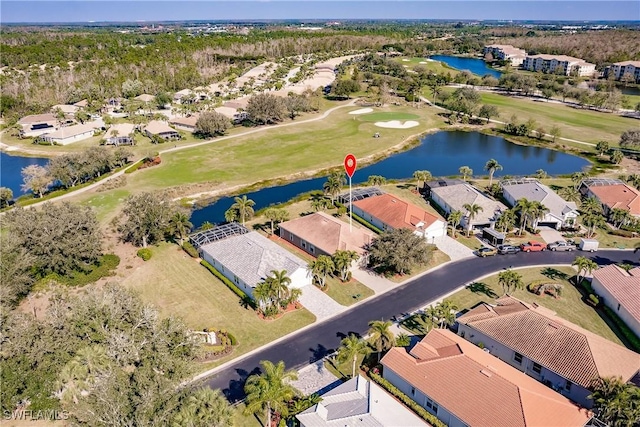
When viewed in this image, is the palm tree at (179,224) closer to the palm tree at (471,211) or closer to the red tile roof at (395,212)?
the red tile roof at (395,212)

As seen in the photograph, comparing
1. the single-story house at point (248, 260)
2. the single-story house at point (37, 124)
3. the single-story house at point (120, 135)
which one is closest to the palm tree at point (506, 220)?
the single-story house at point (248, 260)

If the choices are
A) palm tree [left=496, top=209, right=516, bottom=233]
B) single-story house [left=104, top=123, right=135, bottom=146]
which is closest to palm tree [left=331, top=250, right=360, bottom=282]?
palm tree [left=496, top=209, right=516, bottom=233]

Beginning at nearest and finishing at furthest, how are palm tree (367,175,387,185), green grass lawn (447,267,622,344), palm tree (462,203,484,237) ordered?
1. green grass lawn (447,267,622,344)
2. palm tree (462,203,484,237)
3. palm tree (367,175,387,185)

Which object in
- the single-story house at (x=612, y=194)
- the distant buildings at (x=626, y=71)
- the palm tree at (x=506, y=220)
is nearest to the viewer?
the palm tree at (x=506, y=220)

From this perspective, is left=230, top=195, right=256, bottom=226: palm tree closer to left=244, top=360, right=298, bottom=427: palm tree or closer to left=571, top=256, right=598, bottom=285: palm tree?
left=244, top=360, right=298, bottom=427: palm tree

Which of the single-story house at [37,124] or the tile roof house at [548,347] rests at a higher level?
the single-story house at [37,124]

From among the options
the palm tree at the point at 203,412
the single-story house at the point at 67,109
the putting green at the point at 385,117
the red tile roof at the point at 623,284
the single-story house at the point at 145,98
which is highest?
the single-story house at the point at 145,98
